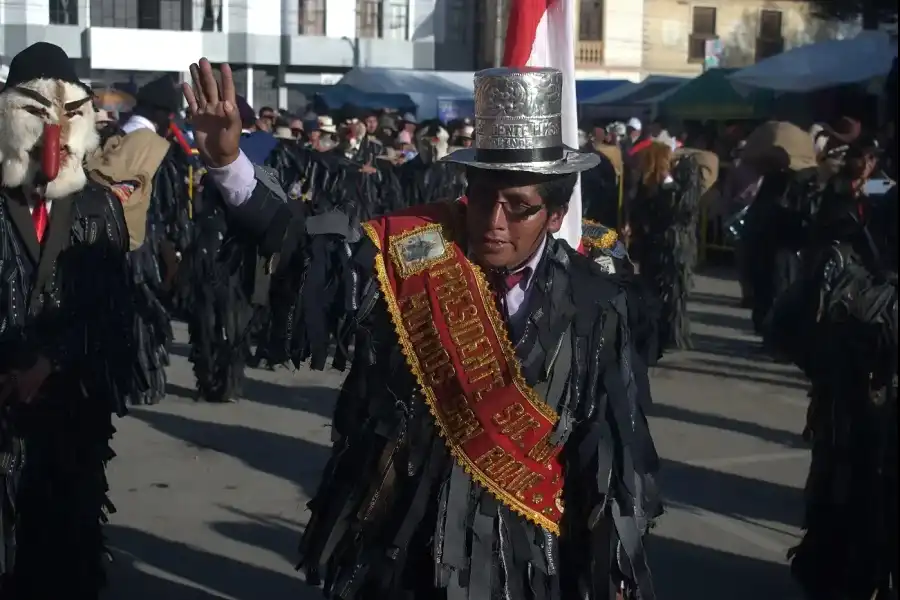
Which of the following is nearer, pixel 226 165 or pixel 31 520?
pixel 226 165

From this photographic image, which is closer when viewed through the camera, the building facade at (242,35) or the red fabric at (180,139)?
the red fabric at (180,139)

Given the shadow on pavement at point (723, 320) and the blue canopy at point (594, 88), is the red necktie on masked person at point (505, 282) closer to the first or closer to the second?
the shadow on pavement at point (723, 320)

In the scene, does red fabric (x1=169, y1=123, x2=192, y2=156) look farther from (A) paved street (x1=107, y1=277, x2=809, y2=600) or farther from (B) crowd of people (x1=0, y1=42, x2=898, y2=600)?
(B) crowd of people (x1=0, y1=42, x2=898, y2=600)

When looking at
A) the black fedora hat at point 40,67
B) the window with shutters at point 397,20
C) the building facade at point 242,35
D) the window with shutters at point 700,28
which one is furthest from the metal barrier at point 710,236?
the window with shutters at point 397,20

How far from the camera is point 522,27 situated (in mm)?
4434

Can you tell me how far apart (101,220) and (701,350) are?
27.3 feet

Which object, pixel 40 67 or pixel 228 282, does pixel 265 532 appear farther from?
pixel 228 282

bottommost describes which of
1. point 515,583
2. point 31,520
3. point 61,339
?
point 31,520

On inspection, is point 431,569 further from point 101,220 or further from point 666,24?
point 666,24

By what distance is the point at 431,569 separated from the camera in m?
3.16

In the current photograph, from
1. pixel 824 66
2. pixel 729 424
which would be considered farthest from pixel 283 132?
pixel 824 66

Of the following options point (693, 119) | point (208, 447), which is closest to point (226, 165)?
point (208, 447)

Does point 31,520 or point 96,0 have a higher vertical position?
point 96,0

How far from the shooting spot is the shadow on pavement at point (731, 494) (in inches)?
Result: 259
